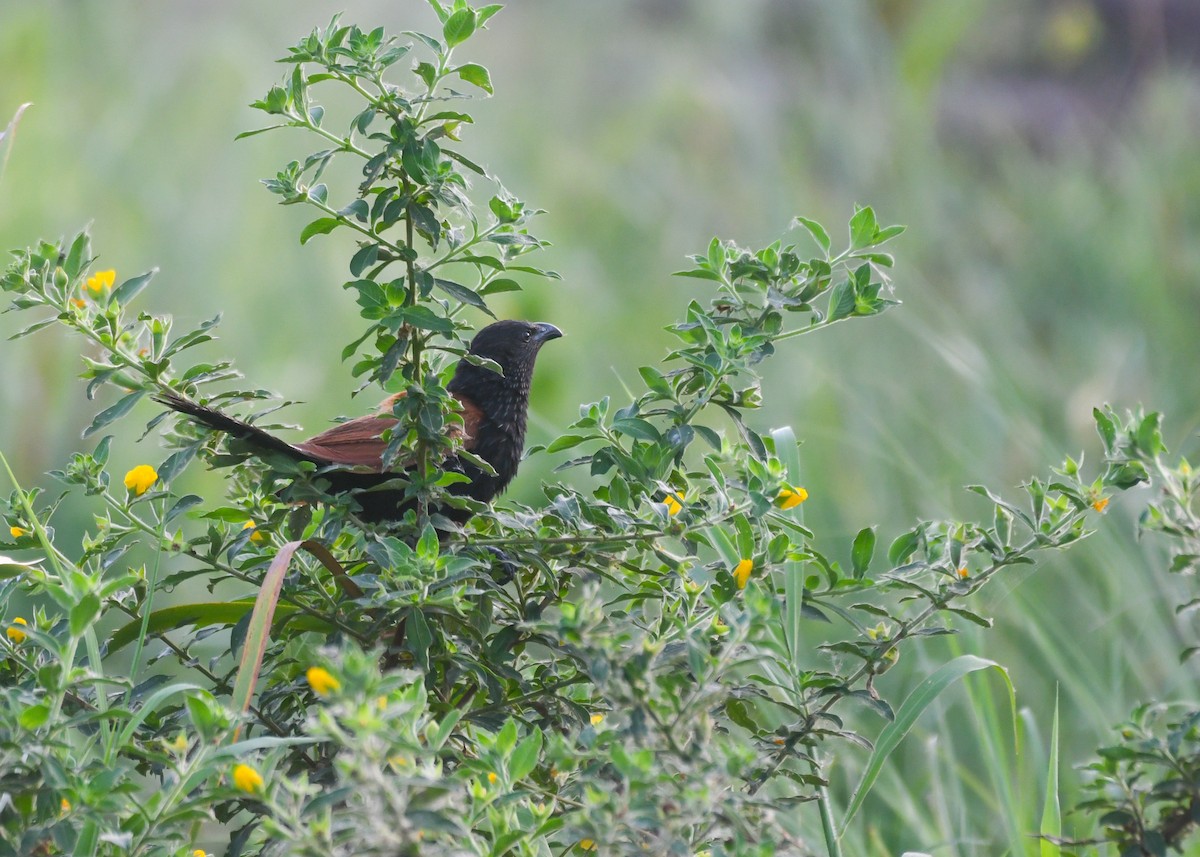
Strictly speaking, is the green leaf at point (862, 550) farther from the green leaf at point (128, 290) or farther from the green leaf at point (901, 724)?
the green leaf at point (128, 290)

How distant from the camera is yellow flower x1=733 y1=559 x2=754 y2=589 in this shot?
1281 mm

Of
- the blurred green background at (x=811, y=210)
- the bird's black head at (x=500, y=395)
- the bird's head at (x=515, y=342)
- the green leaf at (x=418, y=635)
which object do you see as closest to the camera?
the green leaf at (x=418, y=635)

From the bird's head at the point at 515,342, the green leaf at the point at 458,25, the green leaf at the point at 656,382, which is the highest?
the bird's head at the point at 515,342

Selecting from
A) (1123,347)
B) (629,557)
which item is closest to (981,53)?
(1123,347)

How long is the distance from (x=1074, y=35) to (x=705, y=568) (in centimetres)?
699

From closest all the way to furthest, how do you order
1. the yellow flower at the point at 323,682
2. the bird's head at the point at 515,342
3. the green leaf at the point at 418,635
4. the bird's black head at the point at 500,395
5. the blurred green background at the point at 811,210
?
1. the yellow flower at the point at 323,682
2. the green leaf at the point at 418,635
3. the bird's black head at the point at 500,395
4. the bird's head at the point at 515,342
5. the blurred green background at the point at 811,210

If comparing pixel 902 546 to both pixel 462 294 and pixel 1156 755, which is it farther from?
pixel 462 294

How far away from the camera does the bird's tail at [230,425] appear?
4.22 ft

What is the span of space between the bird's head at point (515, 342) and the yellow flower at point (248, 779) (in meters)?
1.37

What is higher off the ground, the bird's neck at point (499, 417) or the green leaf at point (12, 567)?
the bird's neck at point (499, 417)

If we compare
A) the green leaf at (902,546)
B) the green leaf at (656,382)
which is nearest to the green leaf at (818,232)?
the green leaf at (656,382)

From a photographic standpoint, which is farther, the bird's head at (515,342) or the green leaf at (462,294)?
the bird's head at (515,342)

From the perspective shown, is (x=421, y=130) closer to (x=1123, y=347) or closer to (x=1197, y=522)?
(x=1197, y=522)

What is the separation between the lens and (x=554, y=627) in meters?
1.04
